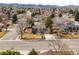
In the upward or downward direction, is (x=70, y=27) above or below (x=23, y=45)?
above

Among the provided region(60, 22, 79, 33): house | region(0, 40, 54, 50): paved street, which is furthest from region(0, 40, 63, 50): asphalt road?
region(60, 22, 79, 33): house

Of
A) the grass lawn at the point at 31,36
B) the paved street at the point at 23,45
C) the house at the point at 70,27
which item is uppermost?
the house at the point at 70,27

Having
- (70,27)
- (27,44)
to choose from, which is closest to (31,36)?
(27,44)

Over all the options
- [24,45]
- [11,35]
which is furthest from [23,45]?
[11,35]

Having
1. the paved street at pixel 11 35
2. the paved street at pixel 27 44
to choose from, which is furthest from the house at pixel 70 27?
the paved street at pixel 11 35

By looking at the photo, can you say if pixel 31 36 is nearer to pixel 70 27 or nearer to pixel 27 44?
pixel 27 44

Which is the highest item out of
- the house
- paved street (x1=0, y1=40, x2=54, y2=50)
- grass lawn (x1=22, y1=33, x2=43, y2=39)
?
the house

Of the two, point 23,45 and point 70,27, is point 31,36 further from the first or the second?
point 70,27

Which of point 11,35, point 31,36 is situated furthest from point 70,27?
point 11,35

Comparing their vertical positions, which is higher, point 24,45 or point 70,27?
point 70,27

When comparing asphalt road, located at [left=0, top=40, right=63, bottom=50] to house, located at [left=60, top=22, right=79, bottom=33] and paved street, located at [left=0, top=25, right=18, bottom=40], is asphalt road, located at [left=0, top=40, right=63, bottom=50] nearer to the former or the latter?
paved street, located at [left=0, top=25, right=18, bottom=40]

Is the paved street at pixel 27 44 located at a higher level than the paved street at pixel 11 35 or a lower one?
lower

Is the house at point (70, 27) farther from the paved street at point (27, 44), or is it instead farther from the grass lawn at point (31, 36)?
the grass lawn at point (31, 36)
